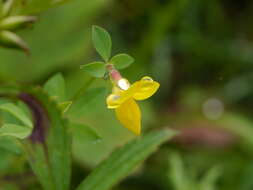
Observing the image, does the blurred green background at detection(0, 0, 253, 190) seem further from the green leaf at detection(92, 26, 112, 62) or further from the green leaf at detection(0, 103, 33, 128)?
the green leaf at detection(92, 26, 112, 62)

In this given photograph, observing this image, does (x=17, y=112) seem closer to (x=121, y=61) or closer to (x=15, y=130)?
(x=15, y=130)

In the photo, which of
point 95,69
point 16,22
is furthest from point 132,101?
point 16,22

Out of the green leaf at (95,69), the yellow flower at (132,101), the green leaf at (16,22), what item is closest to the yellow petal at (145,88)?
the yellow flower at (132,101)

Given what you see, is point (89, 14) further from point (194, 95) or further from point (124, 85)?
point (124, 85)

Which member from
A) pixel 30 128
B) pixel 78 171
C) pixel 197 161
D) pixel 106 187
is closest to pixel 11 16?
pixel 30 128

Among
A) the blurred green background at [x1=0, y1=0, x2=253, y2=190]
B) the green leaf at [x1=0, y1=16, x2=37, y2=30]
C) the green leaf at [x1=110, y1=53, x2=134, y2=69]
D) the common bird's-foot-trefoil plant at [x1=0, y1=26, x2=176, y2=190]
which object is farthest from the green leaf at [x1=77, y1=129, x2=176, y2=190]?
the blurred green background at [x1=0, y1=0, x2=253, y2=190]

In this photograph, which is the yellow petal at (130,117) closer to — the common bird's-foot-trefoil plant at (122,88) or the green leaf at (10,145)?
the common bird's-foot-trefoil plant at (122,88)
